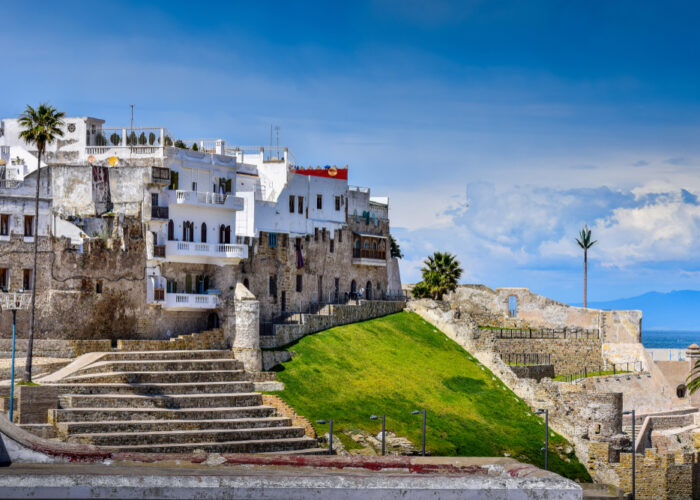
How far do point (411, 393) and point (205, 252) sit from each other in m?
13.3

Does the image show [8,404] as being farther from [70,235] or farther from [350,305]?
[350,305]

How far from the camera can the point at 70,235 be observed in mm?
58438

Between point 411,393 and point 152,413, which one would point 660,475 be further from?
point 152,413

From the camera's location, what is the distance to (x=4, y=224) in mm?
56594

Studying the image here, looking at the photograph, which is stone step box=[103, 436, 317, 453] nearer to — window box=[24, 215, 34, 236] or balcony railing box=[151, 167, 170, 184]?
window box=[24, 215, 34, 236]

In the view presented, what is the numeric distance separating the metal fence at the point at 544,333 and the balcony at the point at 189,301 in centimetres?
2170

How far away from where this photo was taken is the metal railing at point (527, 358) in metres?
74.9

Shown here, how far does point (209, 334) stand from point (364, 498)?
103 feet

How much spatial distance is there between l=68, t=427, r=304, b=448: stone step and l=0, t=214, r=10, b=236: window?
12.4 metres

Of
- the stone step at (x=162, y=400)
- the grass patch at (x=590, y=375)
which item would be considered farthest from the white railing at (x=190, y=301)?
the grass patch at (x=590, y=375)

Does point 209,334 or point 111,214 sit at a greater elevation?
point 111,214

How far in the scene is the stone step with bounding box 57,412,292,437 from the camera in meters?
49.6

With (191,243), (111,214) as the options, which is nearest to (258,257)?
(191,243)

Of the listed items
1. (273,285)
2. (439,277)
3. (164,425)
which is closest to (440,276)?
(439,277)
